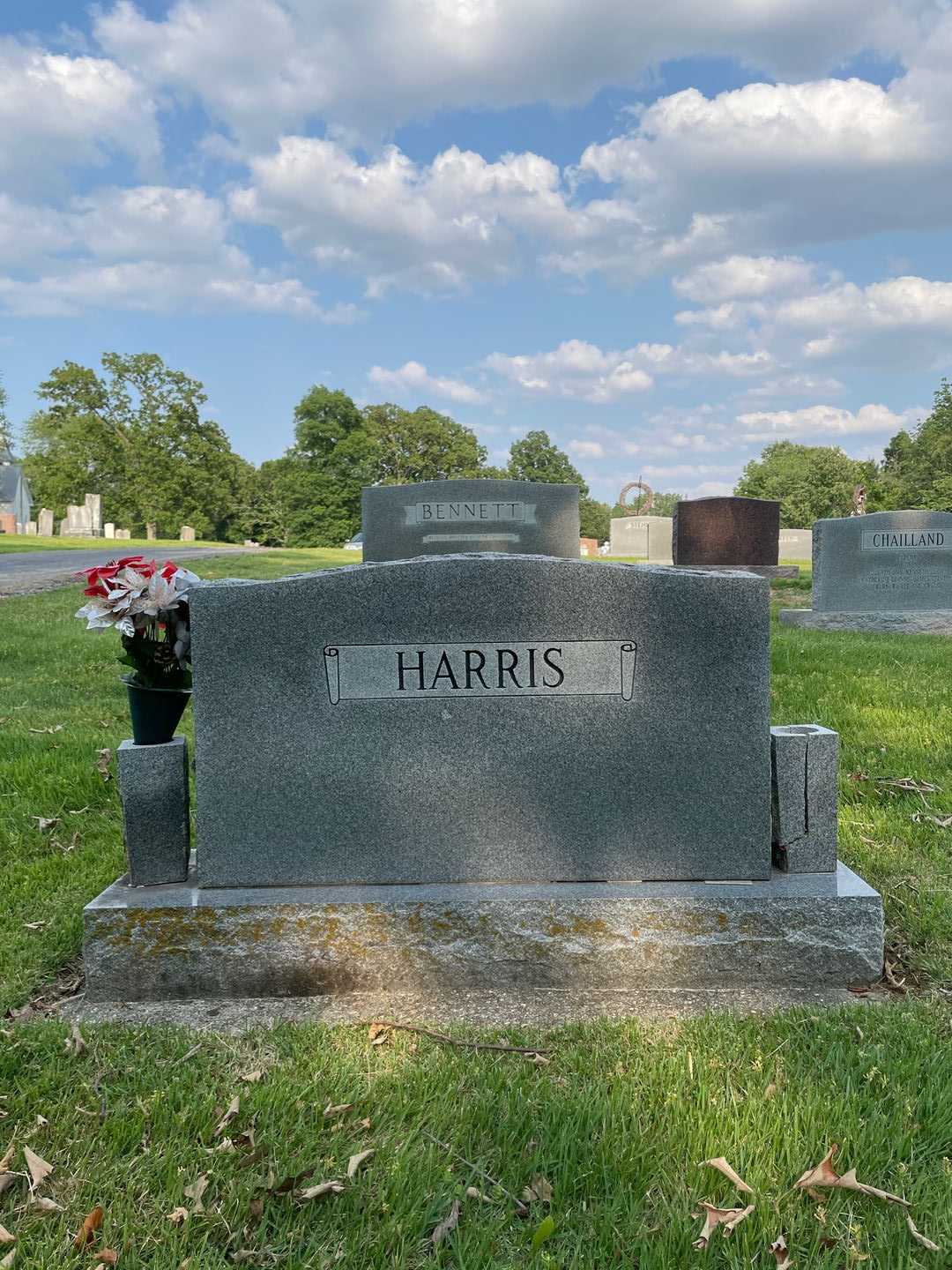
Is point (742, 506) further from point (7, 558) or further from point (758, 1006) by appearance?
point (7, 558)

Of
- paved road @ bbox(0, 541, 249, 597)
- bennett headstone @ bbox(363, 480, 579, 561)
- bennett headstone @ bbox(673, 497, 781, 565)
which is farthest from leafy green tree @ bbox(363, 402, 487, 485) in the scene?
bennett headstone @ bbox(363, 480, 579, 561)

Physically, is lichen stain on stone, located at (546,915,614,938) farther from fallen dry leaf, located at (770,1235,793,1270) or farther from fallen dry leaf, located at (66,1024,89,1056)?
fallen dry leaf, located at (66,1024,89,1056)

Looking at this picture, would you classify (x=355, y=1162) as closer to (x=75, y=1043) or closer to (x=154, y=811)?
(x=75, y=1043)

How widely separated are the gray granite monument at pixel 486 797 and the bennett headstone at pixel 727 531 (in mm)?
12702

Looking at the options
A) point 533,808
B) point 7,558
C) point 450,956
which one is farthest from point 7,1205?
point 7,558

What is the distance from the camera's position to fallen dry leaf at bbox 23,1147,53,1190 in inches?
79.7

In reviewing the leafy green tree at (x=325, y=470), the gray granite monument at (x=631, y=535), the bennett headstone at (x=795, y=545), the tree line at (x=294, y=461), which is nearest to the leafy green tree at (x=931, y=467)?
the tree line at (x=294, y=461)

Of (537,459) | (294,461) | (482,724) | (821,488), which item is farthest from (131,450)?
(482,724)

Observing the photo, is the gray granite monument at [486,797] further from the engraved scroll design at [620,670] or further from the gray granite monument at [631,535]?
the gray granite monument at [631,535]

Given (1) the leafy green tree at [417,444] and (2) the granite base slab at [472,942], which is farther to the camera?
(1) the leafy green tree at [417,444]

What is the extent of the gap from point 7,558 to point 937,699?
64.8 ft

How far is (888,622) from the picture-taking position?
10758 mm

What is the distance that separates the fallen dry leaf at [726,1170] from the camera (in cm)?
195

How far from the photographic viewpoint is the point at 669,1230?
1.85 metres
